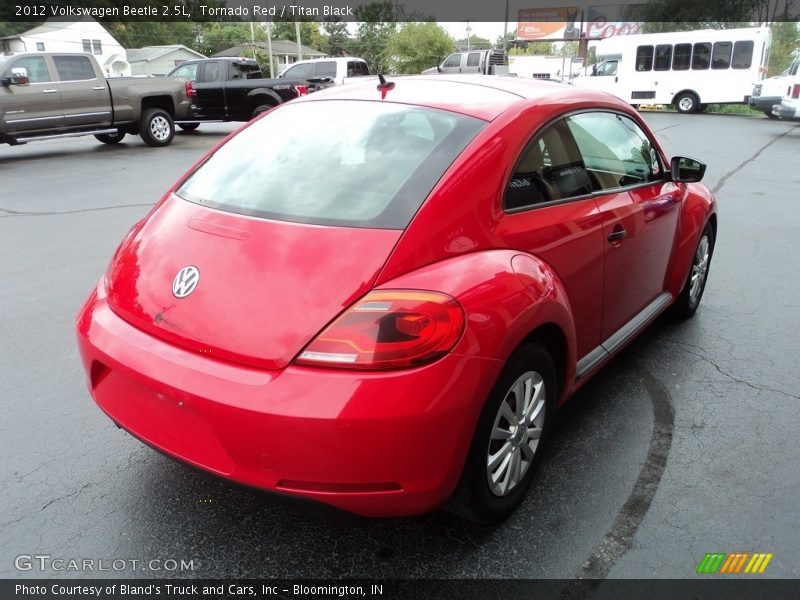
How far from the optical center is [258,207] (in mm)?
2467

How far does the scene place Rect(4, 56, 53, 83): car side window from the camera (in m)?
12.4

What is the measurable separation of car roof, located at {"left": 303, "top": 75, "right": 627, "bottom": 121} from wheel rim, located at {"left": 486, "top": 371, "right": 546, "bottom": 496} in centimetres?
109

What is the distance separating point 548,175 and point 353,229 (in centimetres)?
100

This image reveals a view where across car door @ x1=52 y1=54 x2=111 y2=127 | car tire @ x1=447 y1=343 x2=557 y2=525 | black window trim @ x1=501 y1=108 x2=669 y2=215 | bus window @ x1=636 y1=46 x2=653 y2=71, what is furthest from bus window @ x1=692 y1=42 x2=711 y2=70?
car tire @ x1=447 y1=343 x2=557 y2=525

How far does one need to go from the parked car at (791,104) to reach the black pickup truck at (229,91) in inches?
525

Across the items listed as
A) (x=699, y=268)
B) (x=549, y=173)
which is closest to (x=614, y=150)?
(x=549, y=173)

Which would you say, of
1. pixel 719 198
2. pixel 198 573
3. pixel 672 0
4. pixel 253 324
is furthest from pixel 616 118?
pixel 672 0

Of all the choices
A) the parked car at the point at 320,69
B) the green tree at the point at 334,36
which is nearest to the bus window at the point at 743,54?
the parked car at the point at 320,69

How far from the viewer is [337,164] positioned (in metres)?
2.60

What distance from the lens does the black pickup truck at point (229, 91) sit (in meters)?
17.0

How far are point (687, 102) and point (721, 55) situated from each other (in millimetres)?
1990

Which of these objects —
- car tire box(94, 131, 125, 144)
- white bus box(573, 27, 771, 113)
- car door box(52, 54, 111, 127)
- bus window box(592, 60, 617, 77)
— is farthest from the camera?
bus window box(592, 60, 617, 77)

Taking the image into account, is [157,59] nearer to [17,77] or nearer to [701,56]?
[701,56]

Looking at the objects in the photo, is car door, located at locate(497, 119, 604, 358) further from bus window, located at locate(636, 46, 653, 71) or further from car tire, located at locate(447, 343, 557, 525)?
bus window, located at locate(636, 46, 653, 71)
